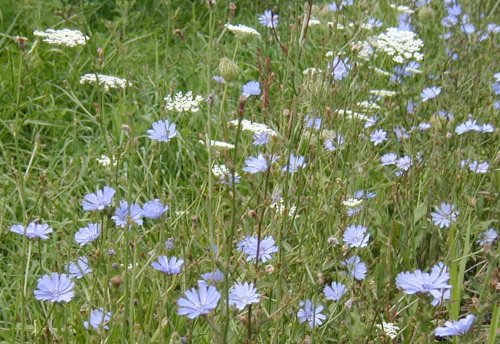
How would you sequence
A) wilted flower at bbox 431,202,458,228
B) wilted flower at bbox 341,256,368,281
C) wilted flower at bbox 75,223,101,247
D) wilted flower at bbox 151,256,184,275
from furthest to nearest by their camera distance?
wilted flower at bbox 431,202,458,228, wilted flower at bbox 341,256,368,281, wilted flower at bbox 75,223,101,247, wilted flower at bbox 151,256,184,275

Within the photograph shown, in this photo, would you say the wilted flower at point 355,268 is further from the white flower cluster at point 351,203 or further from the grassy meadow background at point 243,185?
the white flower cluster at point 351,203

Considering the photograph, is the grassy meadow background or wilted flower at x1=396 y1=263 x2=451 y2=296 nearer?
wilted flower at x1=396 y1=263 x2=451 y2=296

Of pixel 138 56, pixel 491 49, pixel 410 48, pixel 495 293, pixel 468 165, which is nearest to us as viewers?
pixel 495 293

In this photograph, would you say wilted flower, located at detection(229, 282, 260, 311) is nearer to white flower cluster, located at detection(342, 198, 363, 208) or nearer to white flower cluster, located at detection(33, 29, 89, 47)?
white flower cluster, located at detection(342, 198, 363, 208)

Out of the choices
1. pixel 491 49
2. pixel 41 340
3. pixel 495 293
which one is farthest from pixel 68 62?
pixel 495 293

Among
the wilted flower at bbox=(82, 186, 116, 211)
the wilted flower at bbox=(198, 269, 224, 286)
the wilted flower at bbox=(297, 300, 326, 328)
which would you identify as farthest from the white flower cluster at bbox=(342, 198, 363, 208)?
the wilted flower at bbox=(82, 186, 116, 211)

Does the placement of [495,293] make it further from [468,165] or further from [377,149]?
[377,149]

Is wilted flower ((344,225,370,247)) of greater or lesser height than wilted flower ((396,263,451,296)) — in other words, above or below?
above
